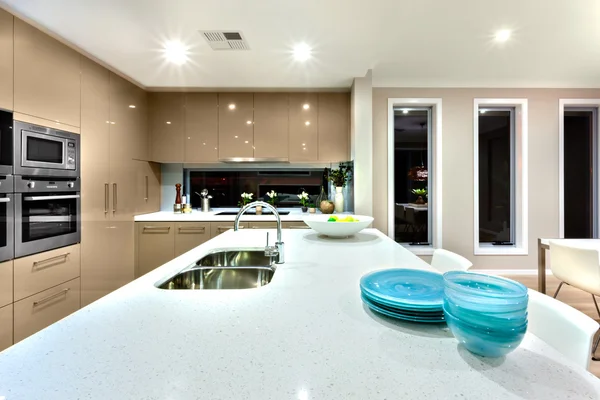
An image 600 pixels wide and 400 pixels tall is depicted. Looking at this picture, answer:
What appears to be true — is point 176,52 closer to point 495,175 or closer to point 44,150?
point 44,150

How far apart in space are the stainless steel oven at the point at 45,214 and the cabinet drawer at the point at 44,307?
33 centimetres

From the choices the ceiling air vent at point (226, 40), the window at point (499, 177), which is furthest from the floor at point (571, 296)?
the ceiling air vent at point (226, 40)

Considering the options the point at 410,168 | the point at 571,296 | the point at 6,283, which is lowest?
the point at 571,296

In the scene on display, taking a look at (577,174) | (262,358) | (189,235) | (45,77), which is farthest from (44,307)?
(577,174)

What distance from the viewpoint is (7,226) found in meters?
1.80

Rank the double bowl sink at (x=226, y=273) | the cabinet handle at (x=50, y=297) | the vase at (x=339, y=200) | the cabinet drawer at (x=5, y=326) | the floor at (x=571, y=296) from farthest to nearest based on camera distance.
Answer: the vase at (x=339, y=200), the floor at (x=571, y=296), the cabinet handle at (x=50, y=297), the cabinet drawer at (x=5, y=326), the double bowl sink at (x=226, y=273)

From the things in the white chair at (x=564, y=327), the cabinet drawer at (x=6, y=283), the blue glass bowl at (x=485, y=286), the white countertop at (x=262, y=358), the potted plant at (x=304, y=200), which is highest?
the potted plant at (x=304, y=200)

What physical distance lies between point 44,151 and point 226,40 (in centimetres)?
167

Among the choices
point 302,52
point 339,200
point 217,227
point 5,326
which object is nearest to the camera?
point 5,326

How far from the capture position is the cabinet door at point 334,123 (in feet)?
11.3

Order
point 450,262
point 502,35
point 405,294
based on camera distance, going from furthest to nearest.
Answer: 1. point 502,35
2. point 450,262
3. point 405,294

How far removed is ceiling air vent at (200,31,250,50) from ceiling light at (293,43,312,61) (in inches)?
17.5

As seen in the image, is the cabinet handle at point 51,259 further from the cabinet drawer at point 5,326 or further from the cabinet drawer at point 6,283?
the cabinet drawer at point 5,326

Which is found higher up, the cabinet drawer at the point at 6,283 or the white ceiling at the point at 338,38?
the white ceiling at the point at 338,38
